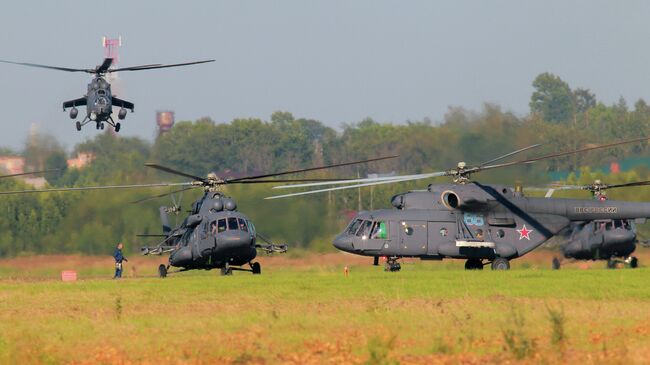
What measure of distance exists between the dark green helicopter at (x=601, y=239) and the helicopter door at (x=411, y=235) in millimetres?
5218

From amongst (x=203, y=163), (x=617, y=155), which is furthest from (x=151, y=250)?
(x=203, y=163)

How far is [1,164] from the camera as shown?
6081 cm

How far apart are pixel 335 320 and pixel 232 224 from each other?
1693cm

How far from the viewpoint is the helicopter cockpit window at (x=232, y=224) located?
38.6m

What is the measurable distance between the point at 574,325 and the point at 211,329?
6.10 m

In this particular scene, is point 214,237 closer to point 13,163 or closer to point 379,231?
point 379,231

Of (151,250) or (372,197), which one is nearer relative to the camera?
(151,250)

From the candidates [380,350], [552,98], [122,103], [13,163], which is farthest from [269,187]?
[552,98]

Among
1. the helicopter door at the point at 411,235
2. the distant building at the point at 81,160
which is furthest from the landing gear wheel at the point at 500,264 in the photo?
the distant building at the point at 81,160

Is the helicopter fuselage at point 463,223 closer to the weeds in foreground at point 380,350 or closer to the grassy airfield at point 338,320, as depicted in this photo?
the grassy airfield at point 338,320

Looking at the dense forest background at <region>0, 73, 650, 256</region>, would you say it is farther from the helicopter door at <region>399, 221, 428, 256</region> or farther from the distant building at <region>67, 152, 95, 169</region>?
the helicopter door at <region>399, 221, 428, 256</region>

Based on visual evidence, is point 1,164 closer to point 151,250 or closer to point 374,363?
point 151,250

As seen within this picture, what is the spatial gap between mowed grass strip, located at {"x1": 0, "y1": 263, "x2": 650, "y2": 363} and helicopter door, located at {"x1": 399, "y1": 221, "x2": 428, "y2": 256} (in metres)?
7.45

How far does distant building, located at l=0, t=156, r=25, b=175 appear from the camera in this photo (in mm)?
61625
